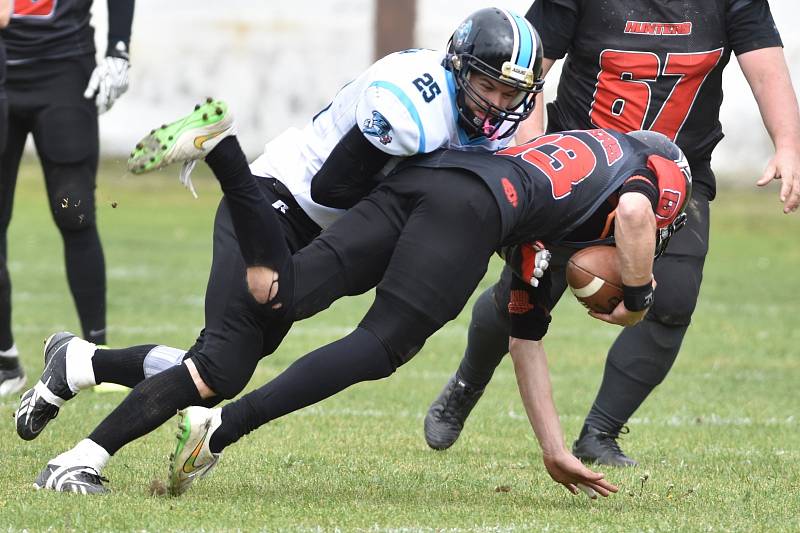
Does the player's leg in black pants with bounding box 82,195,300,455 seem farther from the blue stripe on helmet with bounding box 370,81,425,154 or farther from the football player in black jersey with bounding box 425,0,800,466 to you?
the football player in black jersey with bounding box 425,0,800,466

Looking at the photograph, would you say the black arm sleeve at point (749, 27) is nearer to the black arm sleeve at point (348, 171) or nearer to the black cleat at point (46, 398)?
the black arm sleeve at point (348, 171)

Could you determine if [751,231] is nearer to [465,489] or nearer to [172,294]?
[172,294]

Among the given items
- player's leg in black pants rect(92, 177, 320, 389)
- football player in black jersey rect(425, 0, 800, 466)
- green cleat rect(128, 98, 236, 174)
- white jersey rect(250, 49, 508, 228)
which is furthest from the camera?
football player in black jersey rect(425, 0, 800, 466)

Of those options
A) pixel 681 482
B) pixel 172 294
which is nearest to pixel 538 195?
pixel 681 482

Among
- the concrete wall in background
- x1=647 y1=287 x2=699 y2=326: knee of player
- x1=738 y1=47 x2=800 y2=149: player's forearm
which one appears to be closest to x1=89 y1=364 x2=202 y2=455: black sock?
x1=647 y1=287 x2=699 y2=326: knee of player

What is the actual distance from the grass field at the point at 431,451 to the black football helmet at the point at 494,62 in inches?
42.1

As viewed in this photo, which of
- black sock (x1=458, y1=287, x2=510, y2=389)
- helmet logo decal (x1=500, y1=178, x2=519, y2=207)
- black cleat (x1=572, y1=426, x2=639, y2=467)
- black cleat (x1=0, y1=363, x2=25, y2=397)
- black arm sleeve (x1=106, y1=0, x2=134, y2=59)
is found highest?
helmet logo decal (x1=500, y1=178, x2=519, y2=207)

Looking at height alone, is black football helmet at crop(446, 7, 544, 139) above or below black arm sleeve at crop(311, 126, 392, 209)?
above

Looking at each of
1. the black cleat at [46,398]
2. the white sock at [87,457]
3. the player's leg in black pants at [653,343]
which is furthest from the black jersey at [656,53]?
the white sock at [87,457]

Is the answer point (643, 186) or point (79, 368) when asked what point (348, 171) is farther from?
point (79, 368)

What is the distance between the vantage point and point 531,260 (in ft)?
12.4

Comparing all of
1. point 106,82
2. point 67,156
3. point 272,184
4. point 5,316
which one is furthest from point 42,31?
point 272,184

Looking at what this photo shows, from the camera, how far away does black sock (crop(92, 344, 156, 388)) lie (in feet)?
12.8

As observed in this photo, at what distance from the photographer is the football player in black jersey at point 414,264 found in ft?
11.5
